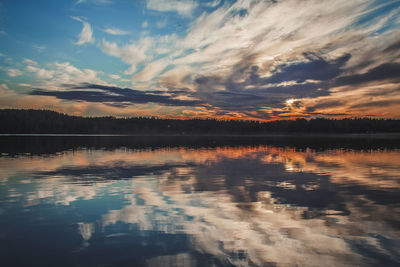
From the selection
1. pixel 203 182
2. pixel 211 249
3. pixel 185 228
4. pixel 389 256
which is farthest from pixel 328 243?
pixel 203 182

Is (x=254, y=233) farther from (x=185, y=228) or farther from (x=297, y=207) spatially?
(x=297, y=207)

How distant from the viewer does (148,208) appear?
14.4 metres

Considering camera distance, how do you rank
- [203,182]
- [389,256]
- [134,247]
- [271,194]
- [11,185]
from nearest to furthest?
[389,256] → [134,247] → [271,194] → [11,185] → [203,182]

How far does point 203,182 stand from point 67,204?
10.6 m

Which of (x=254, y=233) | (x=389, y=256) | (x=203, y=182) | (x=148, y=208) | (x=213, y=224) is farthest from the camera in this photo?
(x=203, y=182)

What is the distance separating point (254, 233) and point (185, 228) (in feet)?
9.52

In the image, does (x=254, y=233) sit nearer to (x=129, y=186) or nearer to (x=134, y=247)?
(x=134, y=247)

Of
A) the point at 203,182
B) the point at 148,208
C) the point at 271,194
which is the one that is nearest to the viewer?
the point at 148,208

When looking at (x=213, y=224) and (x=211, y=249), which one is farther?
(x=213, y=224)

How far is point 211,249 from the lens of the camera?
9.42 meters

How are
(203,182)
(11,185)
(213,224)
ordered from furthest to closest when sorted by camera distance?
(203,182) < (11,185) < (213,224)

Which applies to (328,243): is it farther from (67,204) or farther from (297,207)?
(67,204)

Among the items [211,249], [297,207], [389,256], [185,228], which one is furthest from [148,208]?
[389,256]

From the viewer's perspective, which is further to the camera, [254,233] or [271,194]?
[271,194]
